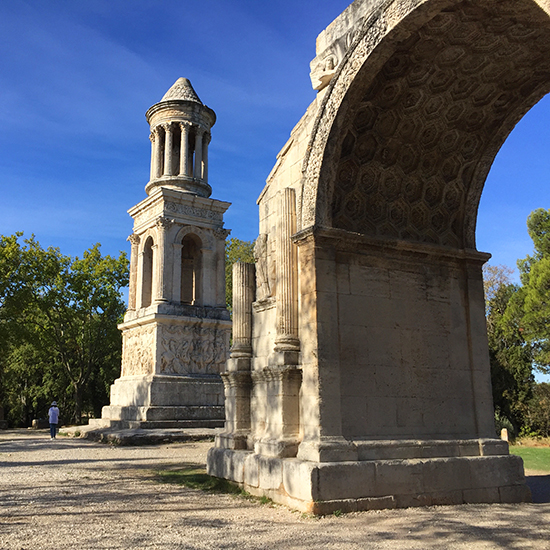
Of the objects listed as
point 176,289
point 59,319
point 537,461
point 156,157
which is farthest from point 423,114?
point 59,319

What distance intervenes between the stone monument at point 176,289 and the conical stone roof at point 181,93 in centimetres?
6

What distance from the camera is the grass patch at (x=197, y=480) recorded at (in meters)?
7.89

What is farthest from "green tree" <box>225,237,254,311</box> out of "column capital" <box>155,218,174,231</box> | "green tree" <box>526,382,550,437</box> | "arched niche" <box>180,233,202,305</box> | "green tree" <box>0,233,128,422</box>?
"green tree" <box>526,382,550,437</box>

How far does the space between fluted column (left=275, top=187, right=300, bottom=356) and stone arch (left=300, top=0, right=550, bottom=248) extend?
387mm

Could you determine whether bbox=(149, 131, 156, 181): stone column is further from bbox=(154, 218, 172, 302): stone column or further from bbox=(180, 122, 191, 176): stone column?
bbox=(154, 218, 172, 302): stone column

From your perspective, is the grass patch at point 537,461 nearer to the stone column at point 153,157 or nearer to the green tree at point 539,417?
the green tree at point 539,417

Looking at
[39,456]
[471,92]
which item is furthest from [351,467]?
[39,456]

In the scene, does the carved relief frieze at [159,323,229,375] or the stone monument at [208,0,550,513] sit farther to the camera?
the carved relief frieze at [159,323,229,375]

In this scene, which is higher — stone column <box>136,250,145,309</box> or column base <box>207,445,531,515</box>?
stone column <box>136,250,145,309</box>

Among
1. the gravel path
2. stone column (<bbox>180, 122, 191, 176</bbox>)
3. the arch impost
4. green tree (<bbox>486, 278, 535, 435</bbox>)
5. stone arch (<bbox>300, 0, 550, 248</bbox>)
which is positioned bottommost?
the gravel path

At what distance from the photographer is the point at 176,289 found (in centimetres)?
1938

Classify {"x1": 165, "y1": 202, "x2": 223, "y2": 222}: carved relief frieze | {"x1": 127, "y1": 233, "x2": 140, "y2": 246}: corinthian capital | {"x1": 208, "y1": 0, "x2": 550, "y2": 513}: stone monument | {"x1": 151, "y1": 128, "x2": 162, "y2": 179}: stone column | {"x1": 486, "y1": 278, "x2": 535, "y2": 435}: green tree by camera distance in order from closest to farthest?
{"x1": 208, "y1": 0, "x2": 550, "y2": 513}: stone monument → {"x1": 165, "y1": 202, "x2": 223, "y2": 222}: carved relief frieze → {"x1": 127, "y1": 233, "x2": 140, "y2": 246}: corinthian capital → {"x1": 151, "y1": 128, "x2": 162, "y2": 179}: stone column → {"x1": 486, "y1": 278, "x2": 535, "y2": 435}: green tree

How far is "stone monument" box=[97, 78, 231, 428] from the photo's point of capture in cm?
1803

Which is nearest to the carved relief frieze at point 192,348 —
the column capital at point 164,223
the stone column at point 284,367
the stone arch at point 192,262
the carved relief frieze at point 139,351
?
the carved relief frieze at point 139,351
